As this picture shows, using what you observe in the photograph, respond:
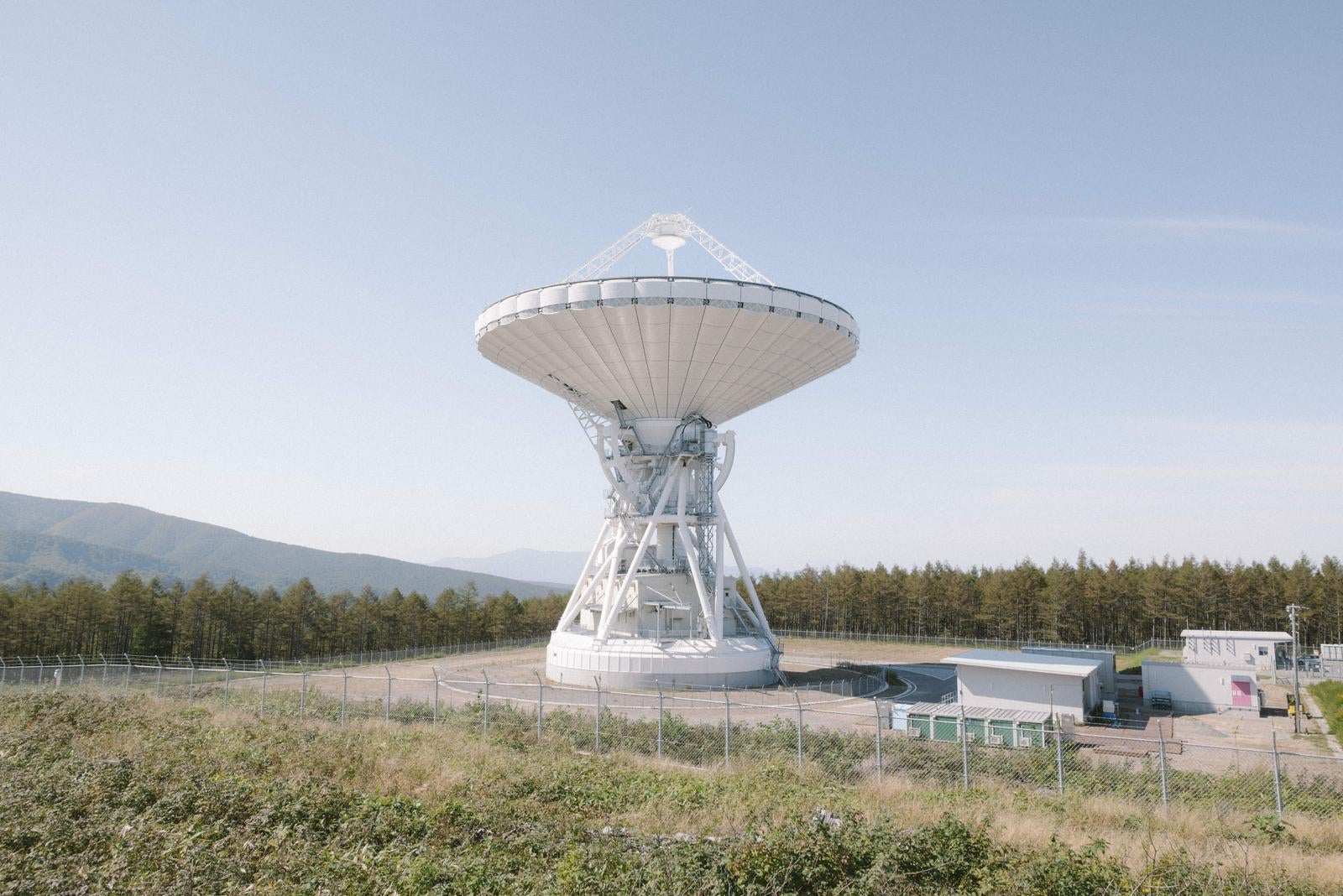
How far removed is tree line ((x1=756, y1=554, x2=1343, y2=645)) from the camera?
6950 cm

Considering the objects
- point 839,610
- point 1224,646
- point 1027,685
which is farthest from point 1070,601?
point 1027,685

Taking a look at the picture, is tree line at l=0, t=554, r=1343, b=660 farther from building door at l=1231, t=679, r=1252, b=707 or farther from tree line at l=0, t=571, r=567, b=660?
building door at l=1231, t=679, r=1252, b=707

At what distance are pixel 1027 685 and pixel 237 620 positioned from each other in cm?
5784

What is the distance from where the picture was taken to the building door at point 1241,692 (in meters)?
Answer: 33.7

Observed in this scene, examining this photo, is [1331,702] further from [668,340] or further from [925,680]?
[668,340]

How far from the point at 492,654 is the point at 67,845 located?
44995 millimetres

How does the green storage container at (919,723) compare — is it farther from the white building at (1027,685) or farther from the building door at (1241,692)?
the building door at (1241,692)

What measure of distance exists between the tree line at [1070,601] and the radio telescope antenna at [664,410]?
139 feet

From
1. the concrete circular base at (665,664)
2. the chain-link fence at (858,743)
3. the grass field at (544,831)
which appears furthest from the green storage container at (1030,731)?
the concrete circular base at (665,664)

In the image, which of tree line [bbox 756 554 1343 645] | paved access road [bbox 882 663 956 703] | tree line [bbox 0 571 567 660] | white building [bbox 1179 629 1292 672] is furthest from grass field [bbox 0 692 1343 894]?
tree line [bbox 756 554 1343 645]

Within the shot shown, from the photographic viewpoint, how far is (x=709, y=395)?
36.2m

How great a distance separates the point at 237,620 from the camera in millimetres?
63656

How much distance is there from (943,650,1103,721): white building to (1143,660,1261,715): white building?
18.4 ft

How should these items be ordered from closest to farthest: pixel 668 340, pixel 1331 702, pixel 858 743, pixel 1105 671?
pixel 858 743, pixel 668 340, pixel 1331 702, pixel 1105 671
